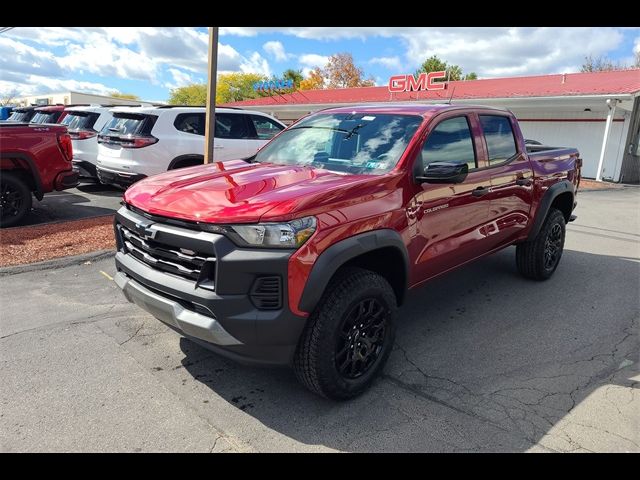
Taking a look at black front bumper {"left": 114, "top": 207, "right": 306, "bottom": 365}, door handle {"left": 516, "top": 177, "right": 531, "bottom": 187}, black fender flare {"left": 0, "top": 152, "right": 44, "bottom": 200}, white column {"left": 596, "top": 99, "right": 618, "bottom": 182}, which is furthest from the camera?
white column {"left": 596, "top": 99, "right": 618, "bottom": 182}

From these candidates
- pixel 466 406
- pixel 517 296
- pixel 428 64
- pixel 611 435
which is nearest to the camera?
pixel 611 435

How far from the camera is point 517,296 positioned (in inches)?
198

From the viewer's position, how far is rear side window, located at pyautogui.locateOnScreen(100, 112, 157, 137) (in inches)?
350

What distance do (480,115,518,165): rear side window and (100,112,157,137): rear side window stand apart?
21.7ft

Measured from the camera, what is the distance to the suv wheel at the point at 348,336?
109 inches

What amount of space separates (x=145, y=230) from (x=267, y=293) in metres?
0.94

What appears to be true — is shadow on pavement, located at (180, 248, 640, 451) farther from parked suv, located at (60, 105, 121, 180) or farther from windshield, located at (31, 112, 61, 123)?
windshield, located at (31, 112, 61, 123)

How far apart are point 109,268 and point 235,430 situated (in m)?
3.50

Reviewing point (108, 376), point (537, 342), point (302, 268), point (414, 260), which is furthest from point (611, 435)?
point (108, 376)

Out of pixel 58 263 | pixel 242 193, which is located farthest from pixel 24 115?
pixel 242 193

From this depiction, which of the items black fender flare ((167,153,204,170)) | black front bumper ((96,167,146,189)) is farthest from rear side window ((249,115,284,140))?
black front bumper ((96,167,146,189))

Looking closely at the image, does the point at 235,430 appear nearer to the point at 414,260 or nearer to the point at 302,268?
the point at 302,268

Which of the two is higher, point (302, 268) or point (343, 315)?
point (302, 268)

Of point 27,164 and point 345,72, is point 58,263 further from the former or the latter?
point 345,72
